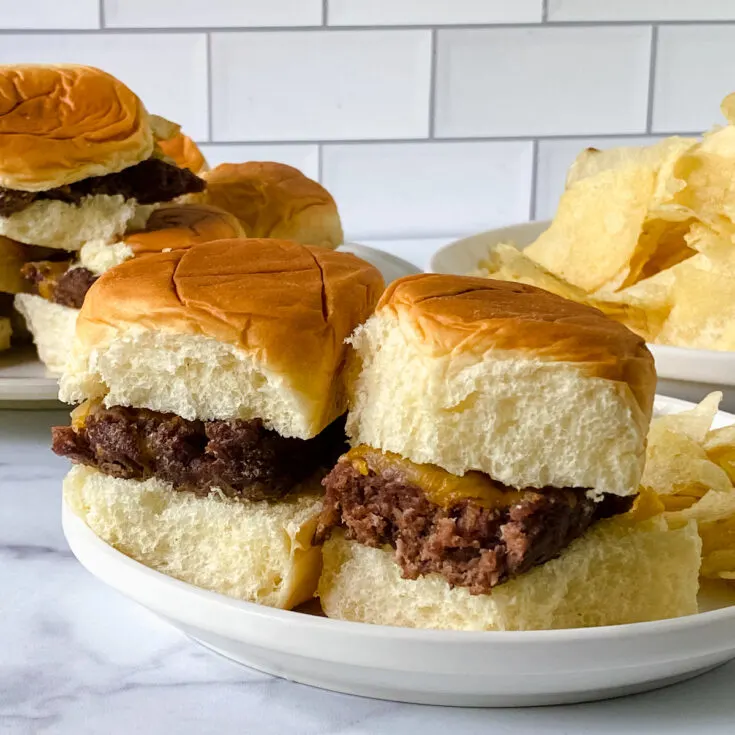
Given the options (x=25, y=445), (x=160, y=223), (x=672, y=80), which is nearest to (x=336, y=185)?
(x=672, y=80)

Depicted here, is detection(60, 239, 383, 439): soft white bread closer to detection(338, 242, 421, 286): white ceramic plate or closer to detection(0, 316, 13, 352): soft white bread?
detection(0, 316, 13, 352): soft white bread

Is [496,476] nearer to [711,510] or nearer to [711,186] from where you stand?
[711,510]

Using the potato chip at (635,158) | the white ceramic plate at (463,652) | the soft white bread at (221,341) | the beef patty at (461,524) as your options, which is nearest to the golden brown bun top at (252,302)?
the soft white bread at (221,341)

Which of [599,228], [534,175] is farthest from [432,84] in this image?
[599,228]

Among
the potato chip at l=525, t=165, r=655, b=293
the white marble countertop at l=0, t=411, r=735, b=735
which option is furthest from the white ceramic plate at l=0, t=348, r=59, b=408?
the potato chip at l=525, t=165, r=655, b=293

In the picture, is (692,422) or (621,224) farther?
(621,224)

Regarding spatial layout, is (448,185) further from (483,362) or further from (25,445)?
(483,362)
